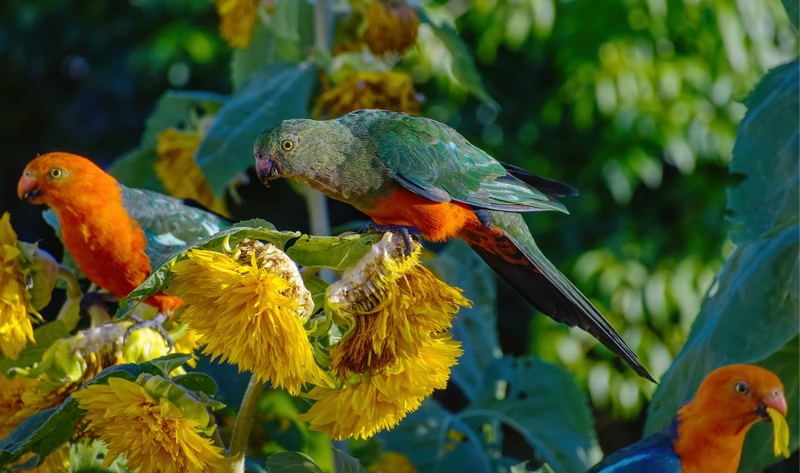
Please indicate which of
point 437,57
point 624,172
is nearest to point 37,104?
point 437,57

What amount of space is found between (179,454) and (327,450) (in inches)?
24.5

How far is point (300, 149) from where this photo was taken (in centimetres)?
109

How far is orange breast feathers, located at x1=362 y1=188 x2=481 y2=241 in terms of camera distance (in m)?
1.15

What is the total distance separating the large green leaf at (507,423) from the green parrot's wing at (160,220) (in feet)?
1.48

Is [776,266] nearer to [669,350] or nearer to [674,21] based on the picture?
[669,350]

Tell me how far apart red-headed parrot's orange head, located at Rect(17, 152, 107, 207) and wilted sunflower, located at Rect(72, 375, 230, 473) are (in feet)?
1.69

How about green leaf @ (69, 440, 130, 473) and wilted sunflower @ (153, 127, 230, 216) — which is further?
wilted sunflower @ (153, 127, 230, 216)

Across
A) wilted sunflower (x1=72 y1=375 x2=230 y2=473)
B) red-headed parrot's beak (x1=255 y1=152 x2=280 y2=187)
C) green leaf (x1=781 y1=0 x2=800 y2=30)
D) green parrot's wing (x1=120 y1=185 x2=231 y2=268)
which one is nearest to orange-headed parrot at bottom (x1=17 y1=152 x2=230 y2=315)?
green parrot's wing (x1=120 y1=185 x2=231 y2=268)

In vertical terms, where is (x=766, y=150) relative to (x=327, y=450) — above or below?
above

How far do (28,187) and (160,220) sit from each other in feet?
0.63

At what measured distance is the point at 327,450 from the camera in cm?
136

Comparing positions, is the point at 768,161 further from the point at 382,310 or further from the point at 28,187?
the point at 28,187

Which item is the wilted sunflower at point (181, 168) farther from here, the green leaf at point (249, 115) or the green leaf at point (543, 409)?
the green leaf at point (543, 409)

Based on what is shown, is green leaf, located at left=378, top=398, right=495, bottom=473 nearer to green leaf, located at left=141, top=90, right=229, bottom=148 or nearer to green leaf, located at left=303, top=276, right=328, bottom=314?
green leaf, located at left=303, top=276, right=328, bottom=314
